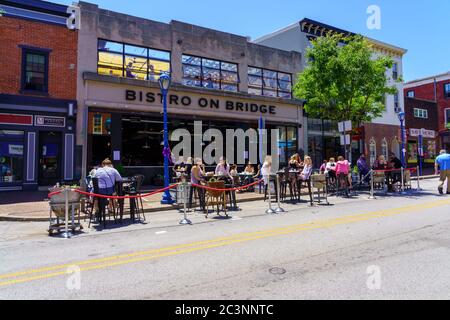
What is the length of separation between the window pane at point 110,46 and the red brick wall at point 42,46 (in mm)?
1253

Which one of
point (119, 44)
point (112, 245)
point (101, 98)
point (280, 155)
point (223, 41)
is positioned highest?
point (223, 41)

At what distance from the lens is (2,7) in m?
15.0

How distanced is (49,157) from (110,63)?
586cm

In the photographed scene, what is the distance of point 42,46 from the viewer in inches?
621

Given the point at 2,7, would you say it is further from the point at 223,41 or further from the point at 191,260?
the point at 191,260

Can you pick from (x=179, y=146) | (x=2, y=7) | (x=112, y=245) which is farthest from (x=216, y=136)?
(x=112, y=245)

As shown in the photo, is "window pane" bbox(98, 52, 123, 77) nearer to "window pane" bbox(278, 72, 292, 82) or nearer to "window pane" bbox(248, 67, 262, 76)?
"window pane" bbox(248, 67, 262, 76)

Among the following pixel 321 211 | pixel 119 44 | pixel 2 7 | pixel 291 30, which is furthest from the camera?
pixel 291 30

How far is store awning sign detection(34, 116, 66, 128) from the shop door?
16.6 inches

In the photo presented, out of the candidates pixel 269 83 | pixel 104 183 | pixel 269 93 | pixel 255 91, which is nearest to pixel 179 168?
pixel 104 183

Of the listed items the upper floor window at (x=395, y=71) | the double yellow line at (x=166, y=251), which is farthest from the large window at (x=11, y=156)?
the upper floor window at (x=395, y=71)

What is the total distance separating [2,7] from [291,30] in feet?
63.5

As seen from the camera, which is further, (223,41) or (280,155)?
(280,155)

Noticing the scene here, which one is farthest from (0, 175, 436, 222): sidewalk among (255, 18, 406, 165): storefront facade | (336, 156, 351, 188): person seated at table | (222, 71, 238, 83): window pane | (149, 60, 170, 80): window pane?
(255, 18, 406, 165): storefront facade
